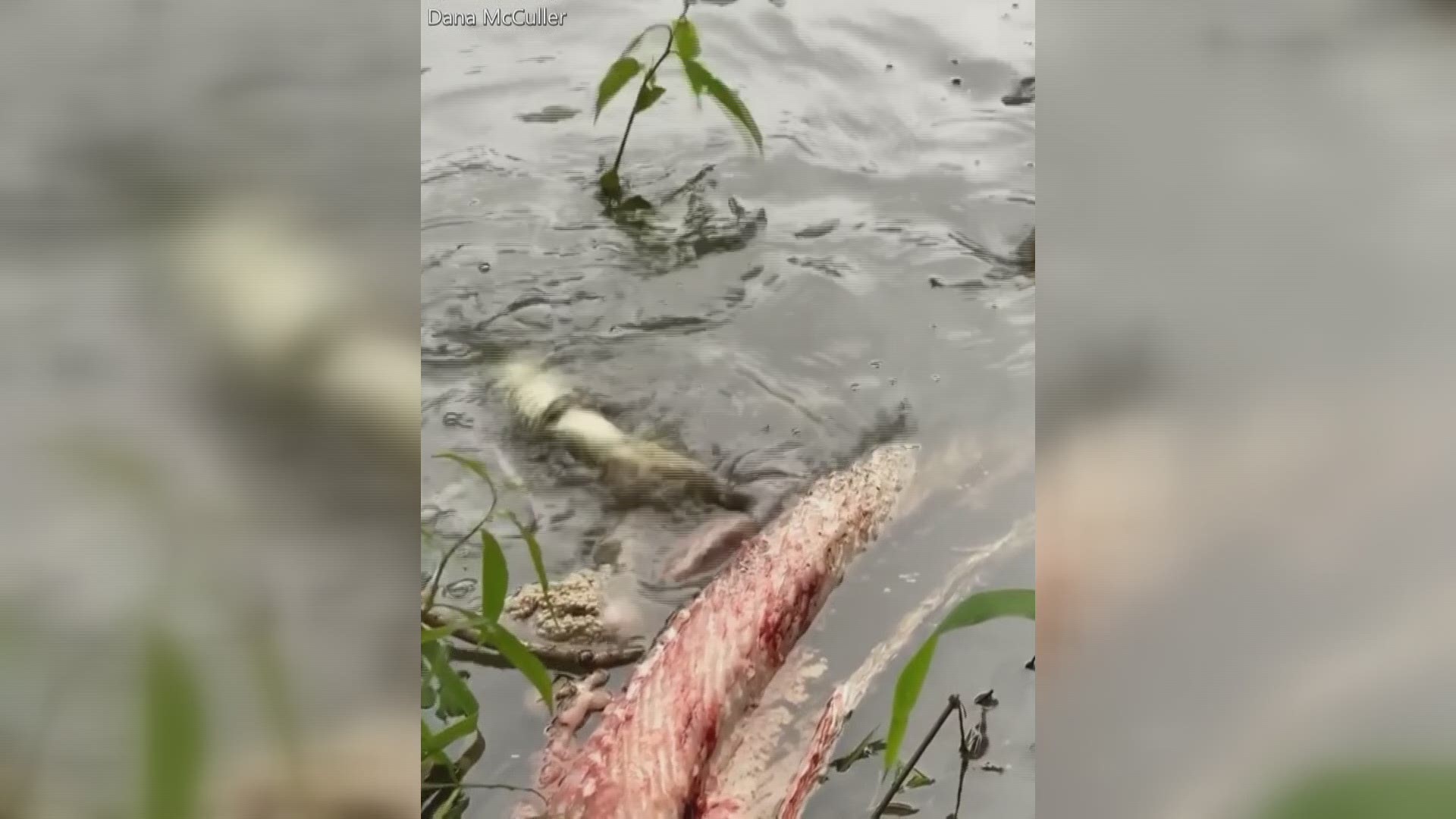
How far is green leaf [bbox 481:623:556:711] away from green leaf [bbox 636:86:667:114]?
1.18 ft

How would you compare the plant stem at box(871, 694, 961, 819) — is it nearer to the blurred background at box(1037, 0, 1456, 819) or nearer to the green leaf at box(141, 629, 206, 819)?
the blurred background at box(1037, 0, 1456, 819)

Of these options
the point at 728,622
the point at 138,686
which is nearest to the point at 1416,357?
the point at 728,622

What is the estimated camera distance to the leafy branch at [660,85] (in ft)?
2.11

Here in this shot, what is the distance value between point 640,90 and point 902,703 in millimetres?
448

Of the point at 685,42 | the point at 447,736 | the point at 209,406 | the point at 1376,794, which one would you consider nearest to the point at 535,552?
the point at 447,736

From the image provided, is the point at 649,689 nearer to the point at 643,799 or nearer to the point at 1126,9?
the point at 643,799

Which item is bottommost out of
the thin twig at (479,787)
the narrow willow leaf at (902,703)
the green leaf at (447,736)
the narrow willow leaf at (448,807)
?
the narrow willow leaf at (448,807)

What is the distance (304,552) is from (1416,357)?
0.77 metres

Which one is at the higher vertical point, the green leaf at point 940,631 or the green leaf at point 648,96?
the green leaf at point 648,96

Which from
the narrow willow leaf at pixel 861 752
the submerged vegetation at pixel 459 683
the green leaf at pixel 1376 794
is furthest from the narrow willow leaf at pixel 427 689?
the green leaf at pixel 1376 794

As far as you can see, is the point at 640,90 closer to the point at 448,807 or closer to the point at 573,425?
the point at 573,425

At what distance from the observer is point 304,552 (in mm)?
639

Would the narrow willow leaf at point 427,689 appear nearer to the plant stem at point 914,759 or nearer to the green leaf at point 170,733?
the green leaf at point 170,733

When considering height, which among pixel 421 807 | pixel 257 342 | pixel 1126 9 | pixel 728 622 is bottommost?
pixel 421 807
